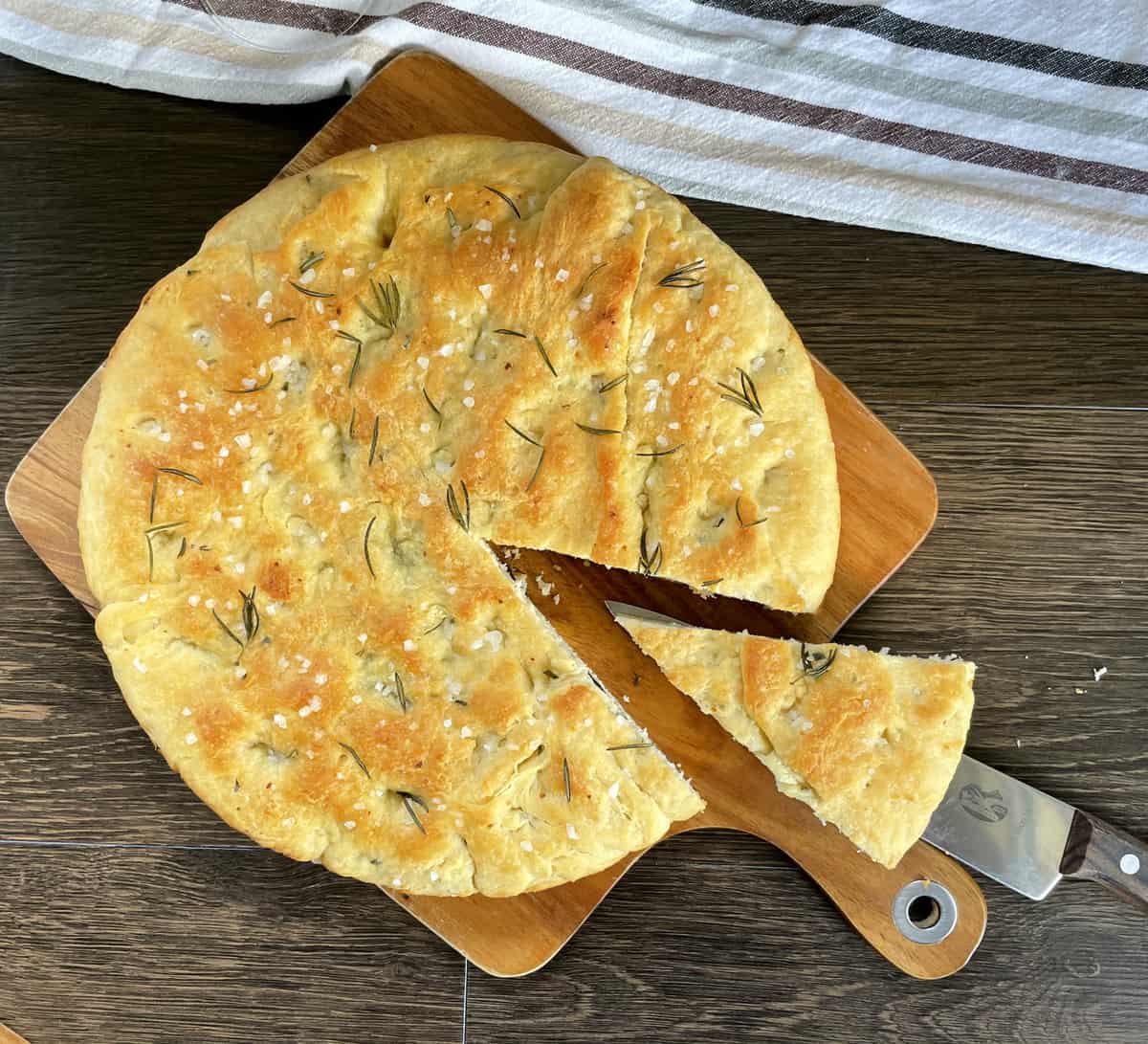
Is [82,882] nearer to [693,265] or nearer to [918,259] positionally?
[693,265]

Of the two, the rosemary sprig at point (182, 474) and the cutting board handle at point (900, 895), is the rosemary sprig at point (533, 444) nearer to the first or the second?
the rosemary sprig at point (182, 474)

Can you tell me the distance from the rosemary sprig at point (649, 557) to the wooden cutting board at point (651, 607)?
35cm

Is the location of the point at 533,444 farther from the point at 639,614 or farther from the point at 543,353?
the point at 639,614

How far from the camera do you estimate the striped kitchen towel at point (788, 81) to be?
3.38 meters

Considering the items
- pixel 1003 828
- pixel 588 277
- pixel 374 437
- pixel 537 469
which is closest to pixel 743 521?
pixel 537 469

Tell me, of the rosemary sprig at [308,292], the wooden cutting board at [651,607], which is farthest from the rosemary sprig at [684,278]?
the rosemary sprig at [308,292]

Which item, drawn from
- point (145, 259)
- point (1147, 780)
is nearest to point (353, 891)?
point (145, 259)

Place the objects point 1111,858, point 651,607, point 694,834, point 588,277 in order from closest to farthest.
→ 1. point 588,277
2. point 1111,858
3. point 651,607
4. point 694,834

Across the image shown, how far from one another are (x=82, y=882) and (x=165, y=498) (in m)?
1.58

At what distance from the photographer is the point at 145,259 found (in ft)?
11.6

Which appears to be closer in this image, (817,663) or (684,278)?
(684,278)

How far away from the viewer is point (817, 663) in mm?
3160

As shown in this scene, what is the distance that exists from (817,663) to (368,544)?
1.47m

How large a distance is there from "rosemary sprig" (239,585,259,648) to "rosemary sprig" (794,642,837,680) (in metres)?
1.74
